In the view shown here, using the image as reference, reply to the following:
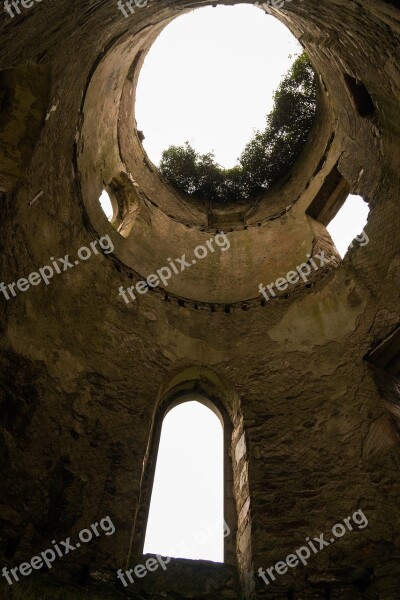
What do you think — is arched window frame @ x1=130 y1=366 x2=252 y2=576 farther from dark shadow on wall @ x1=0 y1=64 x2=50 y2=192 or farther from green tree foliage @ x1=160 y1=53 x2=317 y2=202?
green tree foliage @ x1=160 y1=53 x2=317 y2=202

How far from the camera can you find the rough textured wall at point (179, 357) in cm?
353

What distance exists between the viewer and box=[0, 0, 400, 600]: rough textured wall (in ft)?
11.6

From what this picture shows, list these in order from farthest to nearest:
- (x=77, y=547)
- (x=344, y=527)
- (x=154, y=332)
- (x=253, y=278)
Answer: (x=253, y=278)
(x=154, y=332)
(x=344, y=527)
(x=77, y=547)

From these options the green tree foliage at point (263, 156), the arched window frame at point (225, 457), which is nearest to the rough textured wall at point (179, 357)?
the arched window frame at point (225, 457)

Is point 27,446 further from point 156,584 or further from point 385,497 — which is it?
point 385,497

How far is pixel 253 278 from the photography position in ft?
22.7

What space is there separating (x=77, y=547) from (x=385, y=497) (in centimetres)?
250

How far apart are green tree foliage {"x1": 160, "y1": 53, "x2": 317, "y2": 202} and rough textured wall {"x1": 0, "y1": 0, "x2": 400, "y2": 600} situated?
2.09m

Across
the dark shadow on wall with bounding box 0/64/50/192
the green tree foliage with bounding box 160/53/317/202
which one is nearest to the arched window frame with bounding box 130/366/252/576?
the dark shadow on wall with bounding box 0/64/50/192

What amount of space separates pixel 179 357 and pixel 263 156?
216 inches

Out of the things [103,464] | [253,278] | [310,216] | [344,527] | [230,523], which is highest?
[310,216]

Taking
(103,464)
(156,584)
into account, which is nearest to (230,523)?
(156,584)

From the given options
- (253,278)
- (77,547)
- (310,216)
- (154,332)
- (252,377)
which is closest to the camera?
(77,547)

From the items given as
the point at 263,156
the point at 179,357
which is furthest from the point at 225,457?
the point at 263,156
